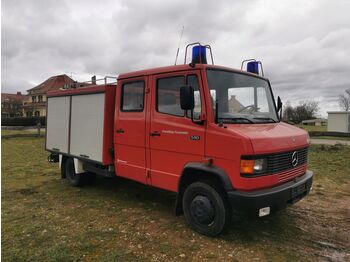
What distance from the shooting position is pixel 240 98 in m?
4.89

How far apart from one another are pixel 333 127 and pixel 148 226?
29.8 metres

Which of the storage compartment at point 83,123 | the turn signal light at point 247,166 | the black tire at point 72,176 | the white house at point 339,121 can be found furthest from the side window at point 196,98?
the white house at point 339,121

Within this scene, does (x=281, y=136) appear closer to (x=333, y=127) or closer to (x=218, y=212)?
(x=218, y=212)

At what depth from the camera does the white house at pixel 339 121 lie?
2914 centimetres

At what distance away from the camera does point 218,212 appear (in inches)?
171

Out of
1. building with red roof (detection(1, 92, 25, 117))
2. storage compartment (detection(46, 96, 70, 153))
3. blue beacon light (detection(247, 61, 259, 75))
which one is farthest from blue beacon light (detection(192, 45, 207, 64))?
building with red roof (detection(1, 92, 25, 117))

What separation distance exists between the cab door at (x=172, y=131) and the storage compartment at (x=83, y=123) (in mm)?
1325

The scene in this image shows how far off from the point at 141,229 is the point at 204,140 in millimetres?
1782

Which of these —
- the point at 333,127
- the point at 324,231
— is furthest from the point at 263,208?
the point at 333,127

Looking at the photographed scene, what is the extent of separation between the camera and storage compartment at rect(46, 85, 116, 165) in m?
6.15

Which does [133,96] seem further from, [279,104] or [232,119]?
[279,104]

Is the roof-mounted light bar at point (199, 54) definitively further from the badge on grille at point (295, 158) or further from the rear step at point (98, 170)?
the rear step at point (98, 170)

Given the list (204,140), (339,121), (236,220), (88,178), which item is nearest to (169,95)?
(204,140)

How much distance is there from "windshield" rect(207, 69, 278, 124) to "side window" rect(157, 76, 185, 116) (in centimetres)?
55
